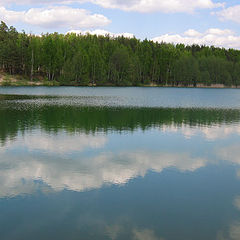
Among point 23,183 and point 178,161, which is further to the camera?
point 178,161

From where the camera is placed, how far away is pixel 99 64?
496ft

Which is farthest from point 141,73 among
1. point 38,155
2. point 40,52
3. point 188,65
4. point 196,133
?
point 38,155

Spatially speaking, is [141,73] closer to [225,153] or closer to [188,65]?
[188,65]

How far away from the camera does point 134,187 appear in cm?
1465

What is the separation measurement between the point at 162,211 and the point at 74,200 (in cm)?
377

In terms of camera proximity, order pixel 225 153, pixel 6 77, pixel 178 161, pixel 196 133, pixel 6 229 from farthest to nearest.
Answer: pixel 6 77 → pixel 196 133 → pixel 225 153 → pixel 178 161 → pixel 6 229

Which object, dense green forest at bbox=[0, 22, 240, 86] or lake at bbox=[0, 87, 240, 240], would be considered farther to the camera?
dense green forest at bbox=[0, 22, 240, 86]

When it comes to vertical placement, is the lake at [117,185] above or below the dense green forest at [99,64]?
below

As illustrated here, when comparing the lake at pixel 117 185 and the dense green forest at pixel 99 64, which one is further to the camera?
the dense green forest at pixel 99 64

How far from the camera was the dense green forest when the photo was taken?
136 meters

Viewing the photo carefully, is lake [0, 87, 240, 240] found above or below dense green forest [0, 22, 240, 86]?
below

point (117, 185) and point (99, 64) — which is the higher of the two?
point (99, 64)

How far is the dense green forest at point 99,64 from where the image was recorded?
136000 millimetres

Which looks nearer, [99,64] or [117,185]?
[117,185]
